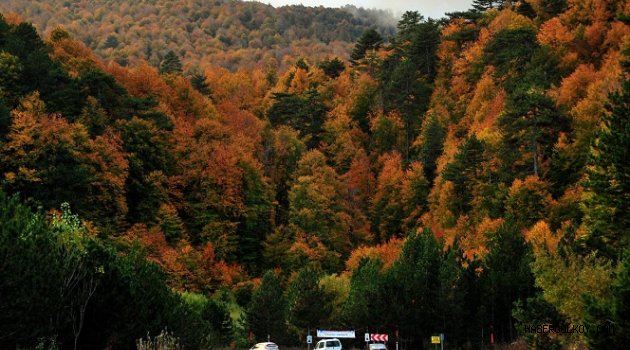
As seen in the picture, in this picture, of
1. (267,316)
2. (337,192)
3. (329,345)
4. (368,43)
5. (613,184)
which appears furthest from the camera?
(368,43)

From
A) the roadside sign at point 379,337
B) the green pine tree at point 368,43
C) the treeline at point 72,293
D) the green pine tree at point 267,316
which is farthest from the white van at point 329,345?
the green pine tree at point 368,43

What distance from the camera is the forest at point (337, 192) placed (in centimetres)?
3541

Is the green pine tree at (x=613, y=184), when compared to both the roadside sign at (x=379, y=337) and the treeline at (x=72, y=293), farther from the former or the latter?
the treeline at (x=72, y=293)

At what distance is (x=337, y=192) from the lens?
106 metres

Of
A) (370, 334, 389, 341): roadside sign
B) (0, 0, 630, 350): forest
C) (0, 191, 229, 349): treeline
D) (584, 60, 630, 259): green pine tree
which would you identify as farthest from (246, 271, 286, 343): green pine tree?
(584, 60, 630, 259): green pine tree

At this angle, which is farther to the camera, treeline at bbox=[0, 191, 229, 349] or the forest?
the forest

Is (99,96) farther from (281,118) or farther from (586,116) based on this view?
(586,116)

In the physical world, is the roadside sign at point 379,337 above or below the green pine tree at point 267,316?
below

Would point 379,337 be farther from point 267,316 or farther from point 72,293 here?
point 72,293

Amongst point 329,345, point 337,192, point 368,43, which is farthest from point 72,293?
point 368,43

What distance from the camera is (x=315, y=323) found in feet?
192

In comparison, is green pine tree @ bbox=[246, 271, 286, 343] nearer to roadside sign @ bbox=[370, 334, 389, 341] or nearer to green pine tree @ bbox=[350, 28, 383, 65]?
roadside sign @ bbox=[370, 334, 389, 341]

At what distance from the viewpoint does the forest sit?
3541cm

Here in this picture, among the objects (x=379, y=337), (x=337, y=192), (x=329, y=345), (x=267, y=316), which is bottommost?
(x=329, y=345)
